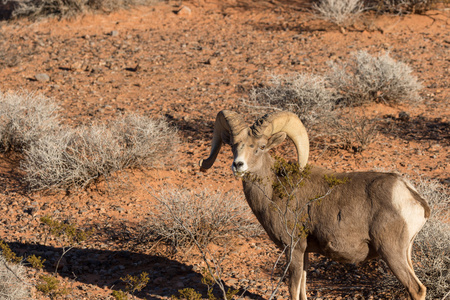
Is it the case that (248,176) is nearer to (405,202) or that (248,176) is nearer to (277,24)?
(405,202)

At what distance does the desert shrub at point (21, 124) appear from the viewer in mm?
10508

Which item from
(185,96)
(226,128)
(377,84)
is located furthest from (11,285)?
(377,84)

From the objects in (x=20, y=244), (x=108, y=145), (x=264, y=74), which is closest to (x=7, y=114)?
(x=108, y=145)

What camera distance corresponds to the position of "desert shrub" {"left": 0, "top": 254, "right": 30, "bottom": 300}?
5.98 m

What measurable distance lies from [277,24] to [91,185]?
31.0 ft

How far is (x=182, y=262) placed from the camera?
761 cm

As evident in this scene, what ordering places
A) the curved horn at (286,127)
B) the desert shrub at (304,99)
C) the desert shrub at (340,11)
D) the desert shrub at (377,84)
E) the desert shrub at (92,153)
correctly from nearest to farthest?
the curved horn at (286,127) → the desert shrub at (92,153) → the desert shrub at (304,99) → the desert shrub at (377,84) → the desert shrub at (340,11)

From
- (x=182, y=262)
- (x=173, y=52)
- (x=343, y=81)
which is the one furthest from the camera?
(x=173, y=52)

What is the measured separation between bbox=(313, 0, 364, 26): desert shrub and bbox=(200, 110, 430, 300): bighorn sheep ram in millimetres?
10277

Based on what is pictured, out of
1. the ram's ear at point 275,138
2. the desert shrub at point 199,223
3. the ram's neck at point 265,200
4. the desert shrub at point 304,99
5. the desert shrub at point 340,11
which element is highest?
the ram's ear at point 275,138

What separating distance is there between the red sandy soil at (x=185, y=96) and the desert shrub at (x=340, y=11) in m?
0.30

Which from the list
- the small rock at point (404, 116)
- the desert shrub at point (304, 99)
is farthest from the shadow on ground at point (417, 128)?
the desert shrub at point (304, 99)

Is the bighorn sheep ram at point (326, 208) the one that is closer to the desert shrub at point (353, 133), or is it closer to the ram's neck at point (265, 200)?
the ram's neck at point (265, 200)

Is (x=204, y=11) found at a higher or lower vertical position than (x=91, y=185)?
higher
